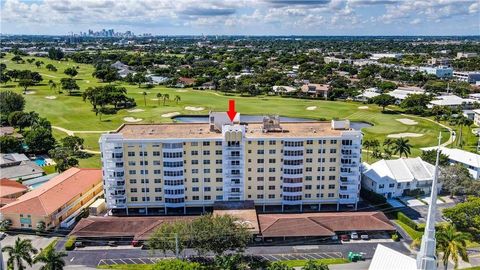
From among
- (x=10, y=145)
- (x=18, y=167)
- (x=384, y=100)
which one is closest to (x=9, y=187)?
(x=18, y=167)

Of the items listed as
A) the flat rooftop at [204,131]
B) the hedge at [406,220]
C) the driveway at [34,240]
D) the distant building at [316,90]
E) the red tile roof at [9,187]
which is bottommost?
the driveway at [34,240]

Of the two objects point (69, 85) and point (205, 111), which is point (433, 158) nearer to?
point (205, 111)

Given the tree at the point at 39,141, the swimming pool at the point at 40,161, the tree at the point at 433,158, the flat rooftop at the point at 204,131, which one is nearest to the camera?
the flat rooftop at the point at 204,131

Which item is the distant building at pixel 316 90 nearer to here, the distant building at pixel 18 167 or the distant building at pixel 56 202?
the distant building at pixel 18 167

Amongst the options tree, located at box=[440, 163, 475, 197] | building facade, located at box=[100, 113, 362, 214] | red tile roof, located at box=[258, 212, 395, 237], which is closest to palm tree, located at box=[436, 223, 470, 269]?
red tile roof, located at box=[258, 212, 395, 237]

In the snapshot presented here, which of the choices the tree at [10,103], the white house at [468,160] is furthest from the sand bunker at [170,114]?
the white house at [468,160]

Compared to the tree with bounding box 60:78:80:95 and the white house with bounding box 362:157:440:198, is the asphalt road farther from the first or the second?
the tree with bounding box 60:78:80:95
